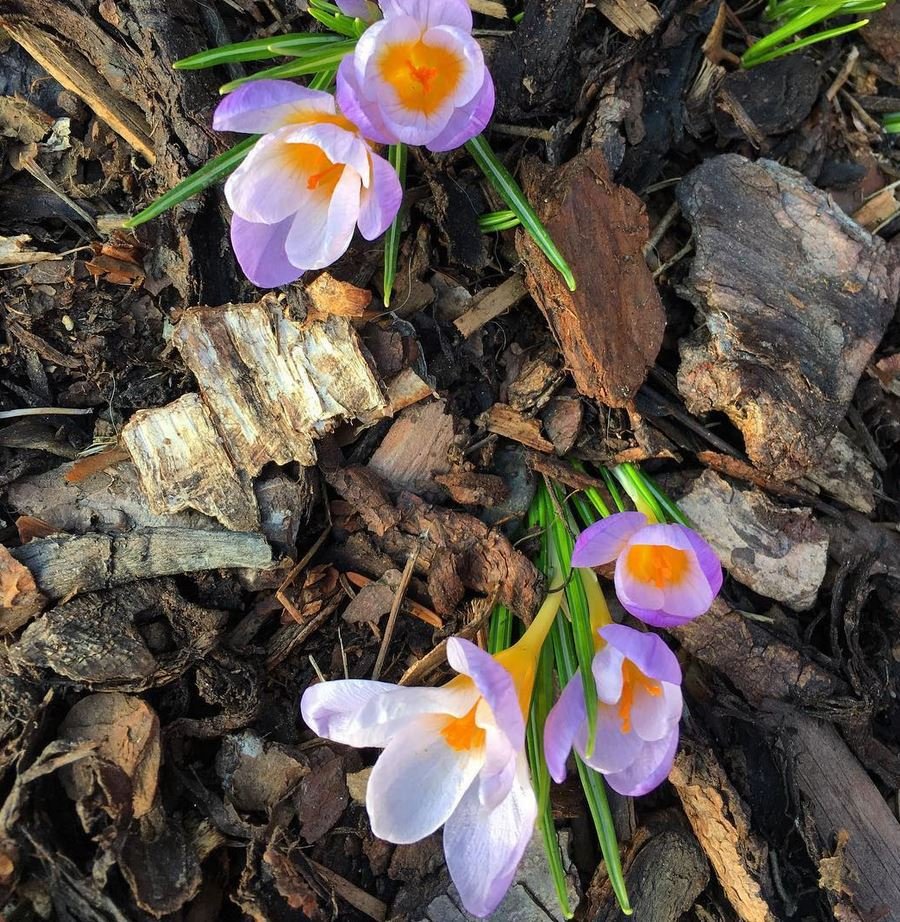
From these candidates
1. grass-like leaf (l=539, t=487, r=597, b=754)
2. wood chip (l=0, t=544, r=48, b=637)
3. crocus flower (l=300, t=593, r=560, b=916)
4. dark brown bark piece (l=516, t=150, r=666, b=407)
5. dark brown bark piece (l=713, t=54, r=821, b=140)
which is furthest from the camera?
dark brown bark piece (l=713, t=54, r=821, b=140)

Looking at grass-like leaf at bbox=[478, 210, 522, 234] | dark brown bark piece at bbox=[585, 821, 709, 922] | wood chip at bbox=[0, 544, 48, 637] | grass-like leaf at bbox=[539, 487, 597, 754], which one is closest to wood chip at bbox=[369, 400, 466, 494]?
grass-like leaf at bbox=[539, 487, 597, 754]

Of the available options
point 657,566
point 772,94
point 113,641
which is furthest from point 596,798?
point 772,94

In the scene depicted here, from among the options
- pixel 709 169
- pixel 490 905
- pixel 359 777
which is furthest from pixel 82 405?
pixel 709 169

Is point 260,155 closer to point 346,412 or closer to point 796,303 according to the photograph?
point 346,412

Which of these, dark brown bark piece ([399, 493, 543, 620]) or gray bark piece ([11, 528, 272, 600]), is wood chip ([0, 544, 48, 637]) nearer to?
gray bark piece ([11, 528, 272, 600])

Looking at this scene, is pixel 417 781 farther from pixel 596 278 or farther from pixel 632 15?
pixel 632 15

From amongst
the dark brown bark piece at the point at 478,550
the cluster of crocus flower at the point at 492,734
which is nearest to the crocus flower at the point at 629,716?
the cluster of crocus flower at the point at 492,734
